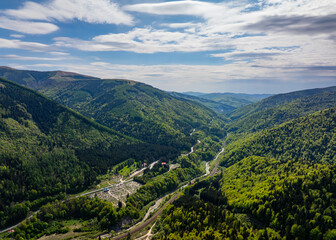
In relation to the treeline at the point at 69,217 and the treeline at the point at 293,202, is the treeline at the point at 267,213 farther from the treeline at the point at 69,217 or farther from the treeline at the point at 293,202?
the treeline at the point at 69,217

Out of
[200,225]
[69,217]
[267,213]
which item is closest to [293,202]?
[267,213]

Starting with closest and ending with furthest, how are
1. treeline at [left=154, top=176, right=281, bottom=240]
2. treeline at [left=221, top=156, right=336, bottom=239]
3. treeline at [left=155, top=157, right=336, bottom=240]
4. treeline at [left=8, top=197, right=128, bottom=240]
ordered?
treeline at [left=154, top=176, right=281, bottom=240]
treeline at [left=155, top=157, right=336, bottom=240]
treeline at [left=221, top=156, right=336, bottom=239]
treeline at [left=8, top=197, right=128, bottom=240]

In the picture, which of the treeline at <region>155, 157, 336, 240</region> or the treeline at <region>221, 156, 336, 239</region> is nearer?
the treeline at <region>155, 157, 336, 240</region>

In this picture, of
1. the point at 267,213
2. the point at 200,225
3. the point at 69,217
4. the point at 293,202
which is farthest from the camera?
the point at 69,217

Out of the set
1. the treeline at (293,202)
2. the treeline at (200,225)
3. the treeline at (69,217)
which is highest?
the treeline at (293,202)

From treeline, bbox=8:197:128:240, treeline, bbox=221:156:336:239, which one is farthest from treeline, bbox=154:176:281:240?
treeline, bbox=8:197:128:240

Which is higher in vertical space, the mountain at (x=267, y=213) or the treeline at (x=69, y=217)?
the mountain at (x=267, y=213)

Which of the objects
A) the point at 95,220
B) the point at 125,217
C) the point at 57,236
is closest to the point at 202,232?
the point at 125,217

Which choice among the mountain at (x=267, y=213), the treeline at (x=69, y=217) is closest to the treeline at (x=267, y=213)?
the mountain at (x=267, y=213)

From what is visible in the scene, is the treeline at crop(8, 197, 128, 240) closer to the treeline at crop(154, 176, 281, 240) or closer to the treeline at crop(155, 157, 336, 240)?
the treeline at crop(154, 176, 281, 240)

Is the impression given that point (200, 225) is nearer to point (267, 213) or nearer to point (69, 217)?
point (267, 213)

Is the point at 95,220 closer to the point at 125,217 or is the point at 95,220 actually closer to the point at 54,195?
the point at 125,217
